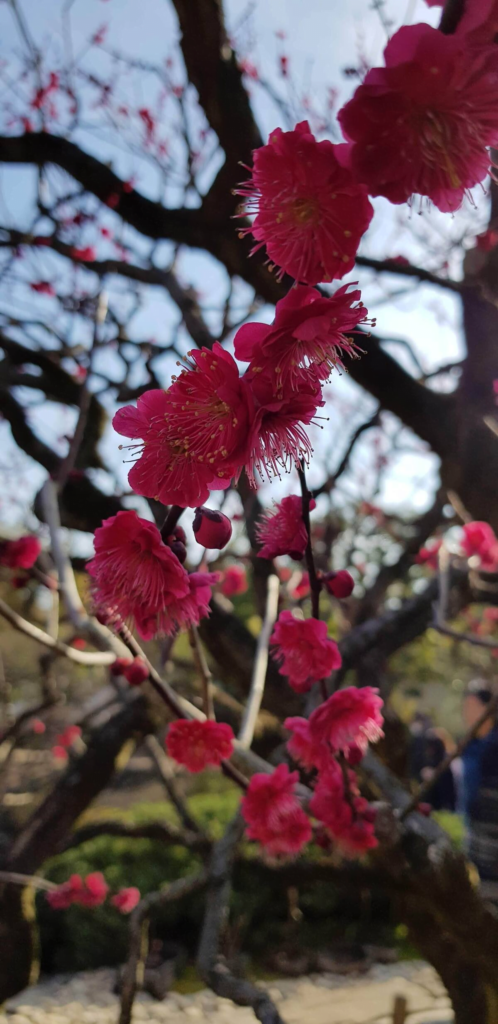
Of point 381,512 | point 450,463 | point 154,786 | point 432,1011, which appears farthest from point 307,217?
point 154,786

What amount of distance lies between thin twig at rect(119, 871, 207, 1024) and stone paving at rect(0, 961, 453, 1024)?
7.21ft

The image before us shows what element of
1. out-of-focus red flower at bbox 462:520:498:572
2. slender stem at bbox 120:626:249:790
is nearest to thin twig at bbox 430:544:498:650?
out-of-focus red flower at bbox 462:520:498:572

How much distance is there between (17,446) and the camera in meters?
3.14

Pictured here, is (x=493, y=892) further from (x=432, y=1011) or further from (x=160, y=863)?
(x=160, y=863)

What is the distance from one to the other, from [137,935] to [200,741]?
2.96 feet

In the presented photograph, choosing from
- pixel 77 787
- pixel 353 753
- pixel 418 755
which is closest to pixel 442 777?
pixel 418 755

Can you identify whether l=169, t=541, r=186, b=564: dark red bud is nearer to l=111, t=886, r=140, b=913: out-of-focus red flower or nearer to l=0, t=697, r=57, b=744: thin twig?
l=0, t=697, r=57, b=744: thin twig

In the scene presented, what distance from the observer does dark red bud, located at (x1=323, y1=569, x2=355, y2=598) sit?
1.04 metres

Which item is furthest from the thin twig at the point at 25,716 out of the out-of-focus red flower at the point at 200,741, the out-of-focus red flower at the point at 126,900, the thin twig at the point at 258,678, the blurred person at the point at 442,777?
the blurred person at the point at 442,777

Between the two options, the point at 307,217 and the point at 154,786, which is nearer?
the point at 307,217

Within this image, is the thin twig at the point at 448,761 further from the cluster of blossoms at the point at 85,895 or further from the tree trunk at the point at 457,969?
the cluster of blossoms at the point at 85,895

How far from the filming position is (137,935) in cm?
171

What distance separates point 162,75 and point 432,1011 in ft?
19.2

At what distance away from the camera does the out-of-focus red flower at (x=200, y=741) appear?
1.23 m
